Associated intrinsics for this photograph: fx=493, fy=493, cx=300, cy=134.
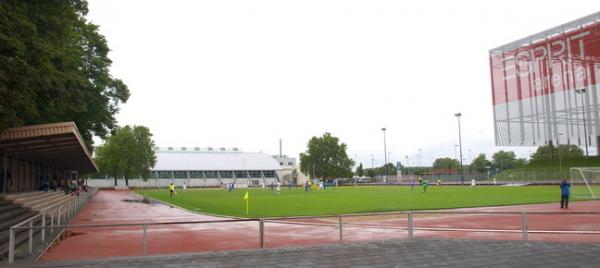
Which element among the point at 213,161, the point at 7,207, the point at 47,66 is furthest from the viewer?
the point at 213,161

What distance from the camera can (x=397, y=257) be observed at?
11.2m

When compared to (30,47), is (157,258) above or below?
below

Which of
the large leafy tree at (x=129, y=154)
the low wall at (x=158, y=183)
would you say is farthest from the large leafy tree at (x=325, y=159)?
the large leafy tree at (x=129, y=154)

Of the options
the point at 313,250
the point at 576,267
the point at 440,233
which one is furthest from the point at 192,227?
the point at 576,267

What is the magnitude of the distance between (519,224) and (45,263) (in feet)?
40.0

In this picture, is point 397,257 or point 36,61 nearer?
point 397,257

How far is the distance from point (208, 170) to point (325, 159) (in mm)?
33388

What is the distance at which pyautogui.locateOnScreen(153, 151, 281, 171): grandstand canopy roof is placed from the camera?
132875 mm

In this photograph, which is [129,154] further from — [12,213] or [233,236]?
[233,236]

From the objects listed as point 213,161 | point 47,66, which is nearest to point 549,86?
point 47,66

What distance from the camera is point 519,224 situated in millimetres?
13953

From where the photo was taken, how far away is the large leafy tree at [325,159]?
141m

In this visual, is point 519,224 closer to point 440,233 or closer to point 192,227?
point 440,233

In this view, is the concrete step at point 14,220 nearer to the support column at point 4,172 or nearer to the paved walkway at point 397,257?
the support column at point 4,172
